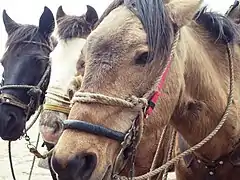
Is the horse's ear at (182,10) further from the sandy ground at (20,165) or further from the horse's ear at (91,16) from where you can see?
the sandy ground at (20,165)

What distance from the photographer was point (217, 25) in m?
2.53

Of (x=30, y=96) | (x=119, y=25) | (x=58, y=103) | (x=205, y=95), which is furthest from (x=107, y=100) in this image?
(x=30, y=96)

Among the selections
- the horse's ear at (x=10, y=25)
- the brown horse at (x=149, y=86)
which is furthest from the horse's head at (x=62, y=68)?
the brown horse at (x=149, y=86)

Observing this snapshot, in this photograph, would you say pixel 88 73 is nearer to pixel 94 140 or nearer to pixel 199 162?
pixel 94 140

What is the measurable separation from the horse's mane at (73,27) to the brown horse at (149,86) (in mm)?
1306

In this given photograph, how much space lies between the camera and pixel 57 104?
330cm

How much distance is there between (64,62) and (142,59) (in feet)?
5.06

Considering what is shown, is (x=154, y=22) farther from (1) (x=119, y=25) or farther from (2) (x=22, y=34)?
(2) (x=22, y=34)

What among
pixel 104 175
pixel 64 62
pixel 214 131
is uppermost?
pixel 214 131

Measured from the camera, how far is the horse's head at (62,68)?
3.30 meters

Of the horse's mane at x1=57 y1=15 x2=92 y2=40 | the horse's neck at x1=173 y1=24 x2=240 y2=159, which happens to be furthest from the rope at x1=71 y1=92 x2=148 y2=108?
the horse's mane at x1=57 y1=15 x2=92 y2=40

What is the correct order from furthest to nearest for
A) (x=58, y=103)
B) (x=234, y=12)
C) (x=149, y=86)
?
(x=58, y=103) → (x=234, y=12) → (x=149, y=86)

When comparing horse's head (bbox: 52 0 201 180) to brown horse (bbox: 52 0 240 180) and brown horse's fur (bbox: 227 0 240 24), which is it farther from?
brown horse's fur (bbox: 227 0 240 24)

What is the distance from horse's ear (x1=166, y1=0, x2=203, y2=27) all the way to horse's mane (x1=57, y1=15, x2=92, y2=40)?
1542 mm
